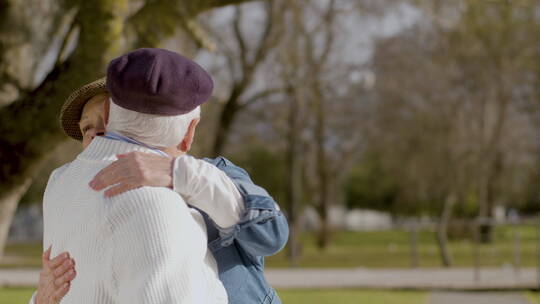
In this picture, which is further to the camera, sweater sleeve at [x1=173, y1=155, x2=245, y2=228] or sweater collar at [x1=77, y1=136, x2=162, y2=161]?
sweater collar at [x1=77, y1=136, x2=162, y2=161]

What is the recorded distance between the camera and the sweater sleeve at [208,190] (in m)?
2.05

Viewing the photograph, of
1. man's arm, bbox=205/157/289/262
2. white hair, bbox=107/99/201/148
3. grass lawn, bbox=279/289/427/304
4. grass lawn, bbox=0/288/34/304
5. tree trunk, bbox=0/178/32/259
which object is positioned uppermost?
white hair, bbox=107/99/201/148

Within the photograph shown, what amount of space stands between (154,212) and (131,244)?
0.29 ft

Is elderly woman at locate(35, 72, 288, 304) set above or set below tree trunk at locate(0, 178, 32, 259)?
above

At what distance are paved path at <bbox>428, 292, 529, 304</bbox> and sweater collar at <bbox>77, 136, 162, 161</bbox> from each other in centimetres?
1100

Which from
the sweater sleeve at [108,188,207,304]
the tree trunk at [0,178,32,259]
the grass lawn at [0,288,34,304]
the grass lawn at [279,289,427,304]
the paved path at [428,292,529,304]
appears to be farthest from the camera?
the paved path at [428,292,529,304]

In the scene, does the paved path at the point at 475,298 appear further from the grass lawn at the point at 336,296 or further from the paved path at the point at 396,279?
the paved path at the point at 396,279

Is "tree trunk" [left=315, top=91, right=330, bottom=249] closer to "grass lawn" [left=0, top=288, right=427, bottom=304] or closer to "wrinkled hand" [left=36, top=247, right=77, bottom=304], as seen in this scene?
"grass lawn" [left=0, top=288, right=427, bottom=304]

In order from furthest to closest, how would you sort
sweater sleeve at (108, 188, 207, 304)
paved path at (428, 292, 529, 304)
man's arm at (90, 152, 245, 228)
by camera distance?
paved path at (428, 292, 529, 304) < man's arm at (90, 152, 245, 228) < sweater sleeve at (108, 188, 207, 304)

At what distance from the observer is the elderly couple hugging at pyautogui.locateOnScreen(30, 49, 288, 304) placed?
6.39 feet

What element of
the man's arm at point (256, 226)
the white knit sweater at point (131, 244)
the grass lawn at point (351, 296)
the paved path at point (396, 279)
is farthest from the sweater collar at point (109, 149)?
the paved path at point (396, 279)

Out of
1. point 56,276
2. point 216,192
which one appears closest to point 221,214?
point 216,192

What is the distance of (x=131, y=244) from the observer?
1.95 m

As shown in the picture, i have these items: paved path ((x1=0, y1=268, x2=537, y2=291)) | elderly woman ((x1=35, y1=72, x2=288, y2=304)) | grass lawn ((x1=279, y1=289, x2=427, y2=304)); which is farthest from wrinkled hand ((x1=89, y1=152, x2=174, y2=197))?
paved path ((x1=0, y1=268, x2=537, y2=291))
